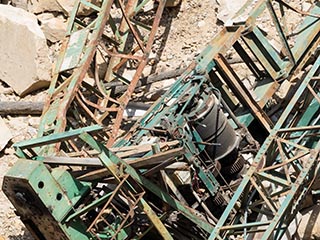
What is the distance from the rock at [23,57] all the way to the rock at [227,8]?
279 centimetres

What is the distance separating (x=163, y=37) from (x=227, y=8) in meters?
1.13

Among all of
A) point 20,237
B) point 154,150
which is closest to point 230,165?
point 154,150

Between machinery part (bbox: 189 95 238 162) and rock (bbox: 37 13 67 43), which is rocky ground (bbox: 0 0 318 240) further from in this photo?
machinery part (bbox: 189 95 238 162)

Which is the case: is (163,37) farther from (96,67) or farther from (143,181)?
(143,181)

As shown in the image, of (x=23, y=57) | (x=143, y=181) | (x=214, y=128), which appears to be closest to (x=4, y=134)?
(x=23, y=57)

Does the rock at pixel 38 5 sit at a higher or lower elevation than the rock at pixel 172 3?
lower

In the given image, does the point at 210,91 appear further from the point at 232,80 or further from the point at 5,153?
the point at 5,153

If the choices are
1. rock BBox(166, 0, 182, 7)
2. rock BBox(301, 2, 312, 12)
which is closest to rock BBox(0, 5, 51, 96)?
rock BBox(166, 0, 182, 7)

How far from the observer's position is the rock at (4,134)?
1497cm

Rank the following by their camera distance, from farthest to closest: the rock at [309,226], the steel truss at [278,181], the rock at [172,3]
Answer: the rock at [172,3]
the rock at [309,226]
the steel truss at [278,181]

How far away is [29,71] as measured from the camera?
15711 millimetres

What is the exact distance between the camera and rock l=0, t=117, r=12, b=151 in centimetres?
1497

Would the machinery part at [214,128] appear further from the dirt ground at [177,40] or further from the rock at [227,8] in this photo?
the rock at [227,8]

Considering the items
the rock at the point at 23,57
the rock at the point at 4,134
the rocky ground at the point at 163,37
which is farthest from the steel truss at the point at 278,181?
the rock at the point at 23,57
